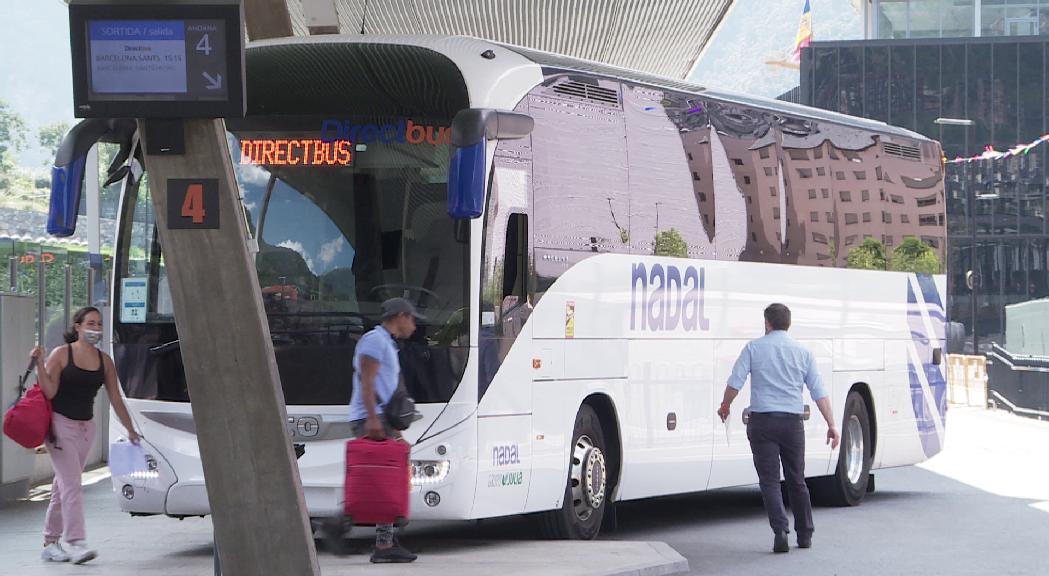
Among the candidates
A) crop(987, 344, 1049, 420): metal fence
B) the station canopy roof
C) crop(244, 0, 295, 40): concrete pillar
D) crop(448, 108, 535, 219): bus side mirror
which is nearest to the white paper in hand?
crop(448, 108, 535, 219): bus side mirror

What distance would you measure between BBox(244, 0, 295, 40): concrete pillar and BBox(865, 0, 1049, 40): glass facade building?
2417 inches

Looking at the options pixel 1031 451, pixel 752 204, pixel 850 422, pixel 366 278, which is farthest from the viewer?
pixel 1031 451

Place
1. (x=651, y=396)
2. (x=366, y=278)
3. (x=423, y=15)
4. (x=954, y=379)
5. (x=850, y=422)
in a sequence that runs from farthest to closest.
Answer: (x=954, y=379) → (x=423, y=15) → (x=850, y=422) → (x=651, y=396) → (x=366, y=278)

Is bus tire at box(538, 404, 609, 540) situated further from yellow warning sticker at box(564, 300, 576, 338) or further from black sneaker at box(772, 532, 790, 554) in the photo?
black sneaker at box(772, 532, 790, 554)

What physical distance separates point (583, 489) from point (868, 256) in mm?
6131

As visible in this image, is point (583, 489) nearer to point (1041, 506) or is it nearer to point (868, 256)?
point (1041, 506)

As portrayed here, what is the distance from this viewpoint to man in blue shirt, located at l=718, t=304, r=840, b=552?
1291cm

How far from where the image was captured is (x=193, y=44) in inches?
325

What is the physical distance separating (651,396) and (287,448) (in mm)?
6156

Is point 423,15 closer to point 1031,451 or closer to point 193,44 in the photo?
point 1031,451

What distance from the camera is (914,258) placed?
1955cm

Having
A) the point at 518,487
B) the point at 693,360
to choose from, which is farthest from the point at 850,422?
the point at 518,487

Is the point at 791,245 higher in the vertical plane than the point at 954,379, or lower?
higher

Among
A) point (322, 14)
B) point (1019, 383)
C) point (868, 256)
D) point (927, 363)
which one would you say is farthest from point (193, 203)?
point (1019, 383)
